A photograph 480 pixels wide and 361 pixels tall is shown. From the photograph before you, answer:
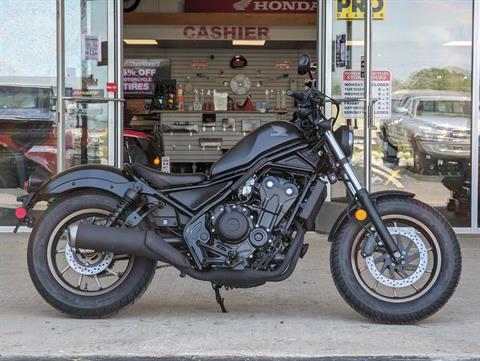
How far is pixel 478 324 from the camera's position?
14.7 ft

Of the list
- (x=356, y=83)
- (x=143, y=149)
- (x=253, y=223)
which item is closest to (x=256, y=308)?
(x=253, y=223)

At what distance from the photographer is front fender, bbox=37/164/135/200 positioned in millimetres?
4441

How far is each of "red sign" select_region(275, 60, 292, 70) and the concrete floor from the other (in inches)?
376

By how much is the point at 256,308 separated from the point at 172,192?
1.09 m

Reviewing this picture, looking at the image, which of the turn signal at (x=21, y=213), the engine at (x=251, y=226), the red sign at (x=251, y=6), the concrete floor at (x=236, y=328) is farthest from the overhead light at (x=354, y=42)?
the red sign at (x=251, y=6)

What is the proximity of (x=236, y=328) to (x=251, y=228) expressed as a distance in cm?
64

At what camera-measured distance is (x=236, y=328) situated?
4.32 m

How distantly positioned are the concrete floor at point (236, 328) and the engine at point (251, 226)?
0.45m

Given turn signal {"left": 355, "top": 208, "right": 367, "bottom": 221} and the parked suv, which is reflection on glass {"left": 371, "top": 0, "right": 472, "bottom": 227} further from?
turn signal {"left": 355, "top": 208, "right": 367, "bottom": 221}

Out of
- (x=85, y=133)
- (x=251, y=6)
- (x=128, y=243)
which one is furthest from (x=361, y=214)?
(x=251, y=6)

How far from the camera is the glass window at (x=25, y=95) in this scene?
8094 millimetres

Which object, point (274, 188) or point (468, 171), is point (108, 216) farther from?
point (468, 171)

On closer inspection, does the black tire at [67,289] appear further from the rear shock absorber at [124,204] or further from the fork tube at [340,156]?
the fork tube at [340,156]

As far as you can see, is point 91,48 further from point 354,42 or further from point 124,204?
point 124,204
